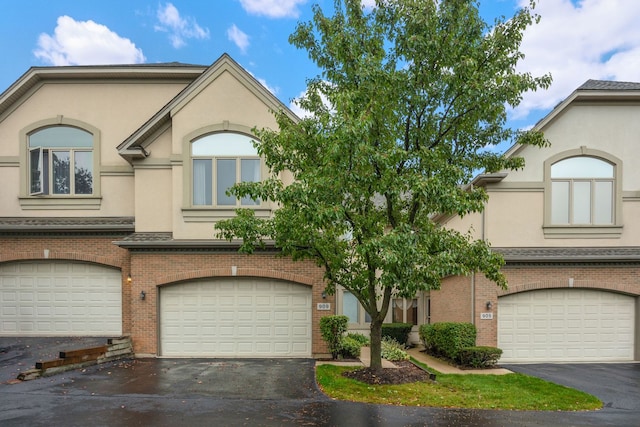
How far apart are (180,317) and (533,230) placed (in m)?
12.1

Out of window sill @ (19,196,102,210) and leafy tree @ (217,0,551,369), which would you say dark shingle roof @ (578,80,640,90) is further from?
window sill @ (19,196,102,210)

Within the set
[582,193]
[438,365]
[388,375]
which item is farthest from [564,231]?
[388,375]

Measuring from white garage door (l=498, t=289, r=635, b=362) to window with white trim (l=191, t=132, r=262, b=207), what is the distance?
31.1 ft

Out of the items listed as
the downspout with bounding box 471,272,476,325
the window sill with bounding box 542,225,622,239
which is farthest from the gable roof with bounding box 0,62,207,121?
the window sill with bounding box 542,225,622,239

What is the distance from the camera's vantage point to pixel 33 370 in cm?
1014

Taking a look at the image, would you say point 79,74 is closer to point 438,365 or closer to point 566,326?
point 438,365

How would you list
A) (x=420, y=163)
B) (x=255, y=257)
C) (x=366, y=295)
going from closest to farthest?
(x=420, y=163) < (x=366, y=295) < (x=255, y=257)

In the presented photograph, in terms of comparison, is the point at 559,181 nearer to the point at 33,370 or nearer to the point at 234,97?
the point at 234,97

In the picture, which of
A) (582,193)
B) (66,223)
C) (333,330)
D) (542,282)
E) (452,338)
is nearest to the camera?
(333,330)

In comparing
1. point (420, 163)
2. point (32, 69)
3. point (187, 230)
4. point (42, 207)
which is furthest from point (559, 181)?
point (32, 69)

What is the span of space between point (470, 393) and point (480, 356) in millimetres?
3124

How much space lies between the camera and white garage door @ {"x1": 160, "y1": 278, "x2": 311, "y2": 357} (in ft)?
43.4

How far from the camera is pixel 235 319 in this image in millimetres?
13344

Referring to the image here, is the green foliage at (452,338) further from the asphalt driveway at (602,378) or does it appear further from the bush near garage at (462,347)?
the asphalt driveway at (602,378)
